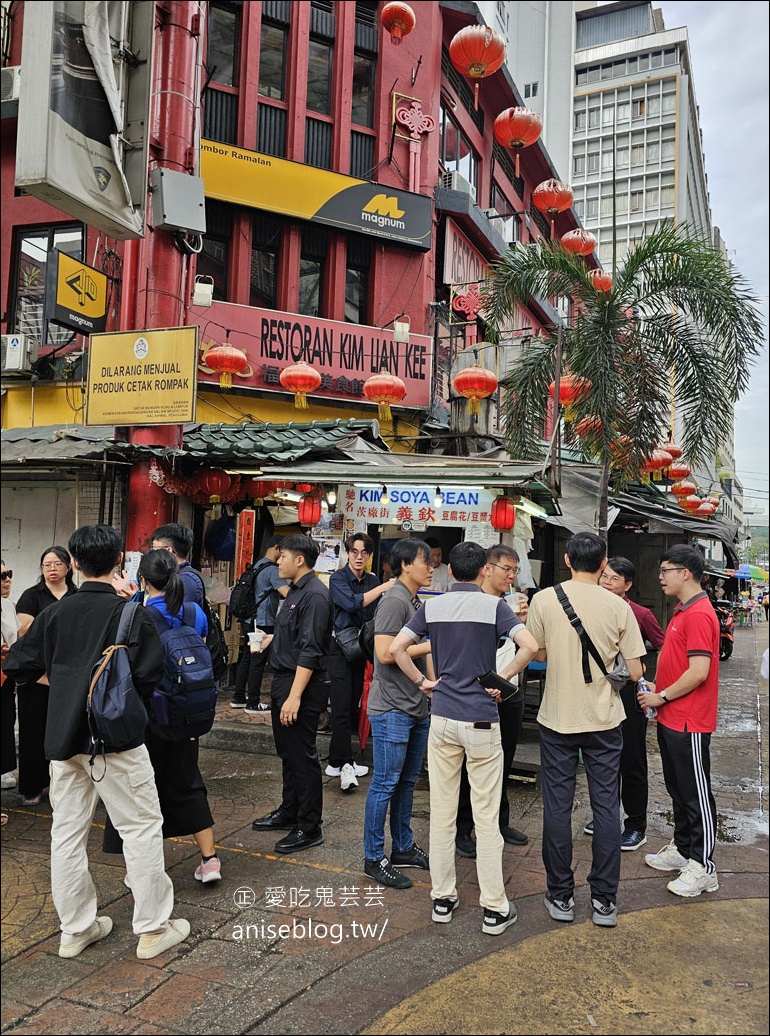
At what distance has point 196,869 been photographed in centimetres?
450

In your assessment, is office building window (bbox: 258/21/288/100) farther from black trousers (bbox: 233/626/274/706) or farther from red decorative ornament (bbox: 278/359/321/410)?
black trousers (bbox: 233/626/274/706)

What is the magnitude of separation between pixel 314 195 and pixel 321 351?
119 inches

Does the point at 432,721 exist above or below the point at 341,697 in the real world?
above

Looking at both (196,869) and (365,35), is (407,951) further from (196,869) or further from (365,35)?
(365,35)

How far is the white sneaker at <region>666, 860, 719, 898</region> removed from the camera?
4.33 meters

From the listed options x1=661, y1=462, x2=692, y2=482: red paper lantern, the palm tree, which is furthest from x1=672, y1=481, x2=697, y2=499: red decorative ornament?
the palm tree

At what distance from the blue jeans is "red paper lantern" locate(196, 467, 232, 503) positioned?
5513 mm

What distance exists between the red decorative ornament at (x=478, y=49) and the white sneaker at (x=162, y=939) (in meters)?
11.3

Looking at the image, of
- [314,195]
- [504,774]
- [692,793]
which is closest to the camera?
[692,793]

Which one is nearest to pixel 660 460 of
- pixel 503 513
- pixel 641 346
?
pixel 641 346

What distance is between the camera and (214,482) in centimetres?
948

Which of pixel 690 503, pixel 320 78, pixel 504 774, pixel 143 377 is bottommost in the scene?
pixel 504 774

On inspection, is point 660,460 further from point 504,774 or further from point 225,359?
point 504,774

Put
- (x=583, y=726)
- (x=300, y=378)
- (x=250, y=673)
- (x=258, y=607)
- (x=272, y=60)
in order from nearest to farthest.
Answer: (x=583, y=726), (x=258, y=607), (x=250, y=673), (x=300, y=378), (x=272, y=60)
